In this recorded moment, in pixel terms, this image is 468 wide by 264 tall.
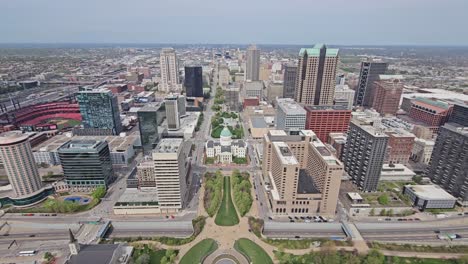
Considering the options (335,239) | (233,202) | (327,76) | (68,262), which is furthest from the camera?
(327,76)

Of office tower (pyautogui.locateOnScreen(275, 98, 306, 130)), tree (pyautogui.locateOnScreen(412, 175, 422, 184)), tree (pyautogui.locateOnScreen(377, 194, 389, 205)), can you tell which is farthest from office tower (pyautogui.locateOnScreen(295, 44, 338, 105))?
tree (pyautogui.locateOnScreen(377, 194, 389, 205))

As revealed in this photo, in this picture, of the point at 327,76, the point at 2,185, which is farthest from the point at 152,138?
the point at 327,76

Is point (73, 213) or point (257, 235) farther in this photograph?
point (73, 213)

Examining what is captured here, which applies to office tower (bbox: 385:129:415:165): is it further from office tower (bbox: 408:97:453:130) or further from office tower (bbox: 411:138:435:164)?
office tower (bbox: 408:97:453:130)

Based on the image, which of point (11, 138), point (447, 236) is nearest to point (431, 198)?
point (447, 236)

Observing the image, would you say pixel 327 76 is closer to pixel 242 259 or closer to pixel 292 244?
pixel 292 244
